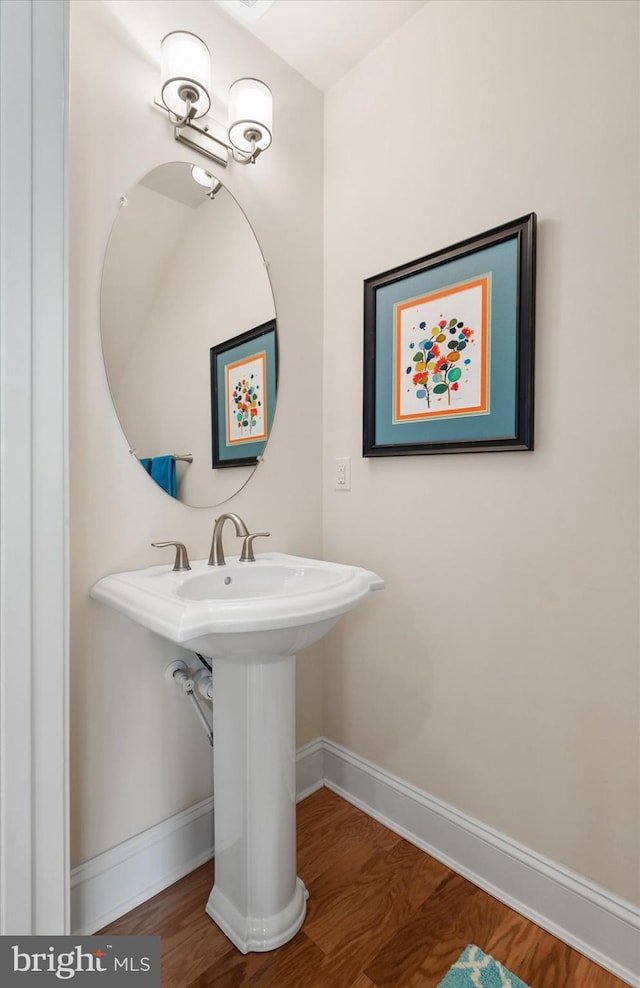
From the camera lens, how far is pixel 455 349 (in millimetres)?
1392

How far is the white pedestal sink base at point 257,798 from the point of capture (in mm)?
1161

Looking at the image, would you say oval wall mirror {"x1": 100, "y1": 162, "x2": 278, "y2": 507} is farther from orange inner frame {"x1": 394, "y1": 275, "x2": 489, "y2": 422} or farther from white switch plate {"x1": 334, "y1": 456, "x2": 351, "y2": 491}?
orange inner frame {"x1": 394, "y1": 275, "x2": 489, "y2": 422}

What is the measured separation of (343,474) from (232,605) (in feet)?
2.92

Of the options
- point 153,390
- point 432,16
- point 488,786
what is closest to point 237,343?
point 153,390

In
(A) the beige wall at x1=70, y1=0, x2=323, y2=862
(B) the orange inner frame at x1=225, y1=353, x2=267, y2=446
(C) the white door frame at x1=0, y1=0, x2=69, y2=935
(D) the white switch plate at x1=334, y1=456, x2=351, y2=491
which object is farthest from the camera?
(D) the white switch plate at x1=334, y1=456, x2=351, y2=491

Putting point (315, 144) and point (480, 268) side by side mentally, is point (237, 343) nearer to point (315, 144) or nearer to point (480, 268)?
point (480, 268)

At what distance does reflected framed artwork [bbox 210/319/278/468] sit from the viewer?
1.50m

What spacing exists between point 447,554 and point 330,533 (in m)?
0.50

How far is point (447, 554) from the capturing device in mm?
1455

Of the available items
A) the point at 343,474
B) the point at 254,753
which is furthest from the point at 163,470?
the point at 254,753

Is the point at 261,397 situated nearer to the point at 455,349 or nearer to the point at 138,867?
the point at 455,349

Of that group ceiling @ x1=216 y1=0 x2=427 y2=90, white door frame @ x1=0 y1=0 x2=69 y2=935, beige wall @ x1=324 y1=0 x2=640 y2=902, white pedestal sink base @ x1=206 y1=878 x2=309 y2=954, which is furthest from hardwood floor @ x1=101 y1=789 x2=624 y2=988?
ceiling @ x1=216 y1=0 x2=427 y2=90

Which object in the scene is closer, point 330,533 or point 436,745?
point 436,745

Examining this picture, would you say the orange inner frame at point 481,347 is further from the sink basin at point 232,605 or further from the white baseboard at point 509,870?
the white baseboard at point 509,870
